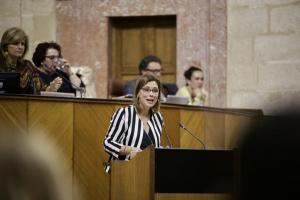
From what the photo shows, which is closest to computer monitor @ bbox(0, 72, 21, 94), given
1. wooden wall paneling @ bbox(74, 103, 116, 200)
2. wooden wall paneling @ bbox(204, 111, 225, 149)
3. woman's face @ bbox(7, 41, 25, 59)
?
woman's face @ bbox(7, 41, 25, 59)

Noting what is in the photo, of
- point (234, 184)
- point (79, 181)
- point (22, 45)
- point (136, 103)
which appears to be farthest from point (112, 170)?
point (234, 184)

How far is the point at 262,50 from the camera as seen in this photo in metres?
9.70

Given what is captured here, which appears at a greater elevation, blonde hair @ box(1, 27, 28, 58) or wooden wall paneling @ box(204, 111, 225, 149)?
blonde hair @ box(1, 27, 28, 58)

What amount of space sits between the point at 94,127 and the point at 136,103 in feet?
2.70

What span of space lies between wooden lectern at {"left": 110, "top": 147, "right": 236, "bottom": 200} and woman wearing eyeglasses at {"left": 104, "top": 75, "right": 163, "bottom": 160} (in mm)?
329

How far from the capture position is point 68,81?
6.86 metres

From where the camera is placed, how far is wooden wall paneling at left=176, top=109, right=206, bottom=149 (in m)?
6.75

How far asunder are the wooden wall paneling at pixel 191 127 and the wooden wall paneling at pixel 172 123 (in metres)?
0.04

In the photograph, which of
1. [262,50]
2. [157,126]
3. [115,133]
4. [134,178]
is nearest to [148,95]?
[157,126]

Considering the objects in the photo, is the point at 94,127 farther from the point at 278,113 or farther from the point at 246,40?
the point at 278,113

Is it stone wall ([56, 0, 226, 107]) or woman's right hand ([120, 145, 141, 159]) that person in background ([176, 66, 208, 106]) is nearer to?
stone wall ([56, 0, 226, 107])

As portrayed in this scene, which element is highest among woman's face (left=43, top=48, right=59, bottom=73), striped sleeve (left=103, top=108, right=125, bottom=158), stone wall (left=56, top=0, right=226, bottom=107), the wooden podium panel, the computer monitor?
stone wall (left=56, top=0, right=226, bottom=107)

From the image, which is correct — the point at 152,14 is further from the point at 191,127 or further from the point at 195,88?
the point at 191,127

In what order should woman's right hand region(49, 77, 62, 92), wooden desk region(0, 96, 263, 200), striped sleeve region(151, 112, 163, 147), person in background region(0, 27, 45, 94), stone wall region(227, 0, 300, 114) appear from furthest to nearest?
stone wall region(227, 0, 300, 114), woman's right hand region(49, 77, 62, 92), person in background region(0, 27, 45, 94), wooden desk region(0, 96, 263, 200), striped sleeve region(151, 112, 163, 147)
